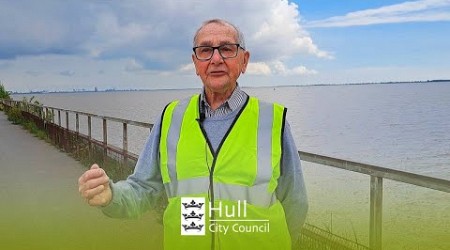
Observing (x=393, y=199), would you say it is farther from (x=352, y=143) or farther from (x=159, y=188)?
(x=352, y=143)

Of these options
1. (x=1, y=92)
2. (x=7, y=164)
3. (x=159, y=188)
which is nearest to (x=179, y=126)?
(x=159, y=188)

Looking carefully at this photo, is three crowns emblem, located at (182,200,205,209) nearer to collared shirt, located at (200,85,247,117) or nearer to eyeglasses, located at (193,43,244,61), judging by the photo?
collared shirt, located at (200,85,247,117)

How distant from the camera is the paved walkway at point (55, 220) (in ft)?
17.4

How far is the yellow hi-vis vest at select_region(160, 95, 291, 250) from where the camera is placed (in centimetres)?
186

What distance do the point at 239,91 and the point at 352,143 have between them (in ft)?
97.1

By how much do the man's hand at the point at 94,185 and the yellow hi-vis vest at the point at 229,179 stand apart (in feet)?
0.83

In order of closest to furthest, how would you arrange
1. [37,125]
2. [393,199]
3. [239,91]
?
[239,91], [393,199], [37,125]

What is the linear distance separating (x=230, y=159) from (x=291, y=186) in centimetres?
30

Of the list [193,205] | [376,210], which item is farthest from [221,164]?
[376,210]

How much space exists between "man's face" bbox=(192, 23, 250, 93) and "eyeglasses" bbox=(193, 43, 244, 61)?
0.01 metres

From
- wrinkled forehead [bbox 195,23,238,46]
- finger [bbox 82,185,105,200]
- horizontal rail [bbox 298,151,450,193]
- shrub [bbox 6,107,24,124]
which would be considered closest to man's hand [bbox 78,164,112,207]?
finger [bbox 82,185,105,200]

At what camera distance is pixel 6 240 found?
542 centimetres

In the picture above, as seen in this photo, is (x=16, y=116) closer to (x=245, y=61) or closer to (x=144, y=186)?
(x=144, y=186)

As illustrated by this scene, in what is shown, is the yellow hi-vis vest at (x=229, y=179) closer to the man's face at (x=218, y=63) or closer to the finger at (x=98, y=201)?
the man's face at (x=218, y=63)
